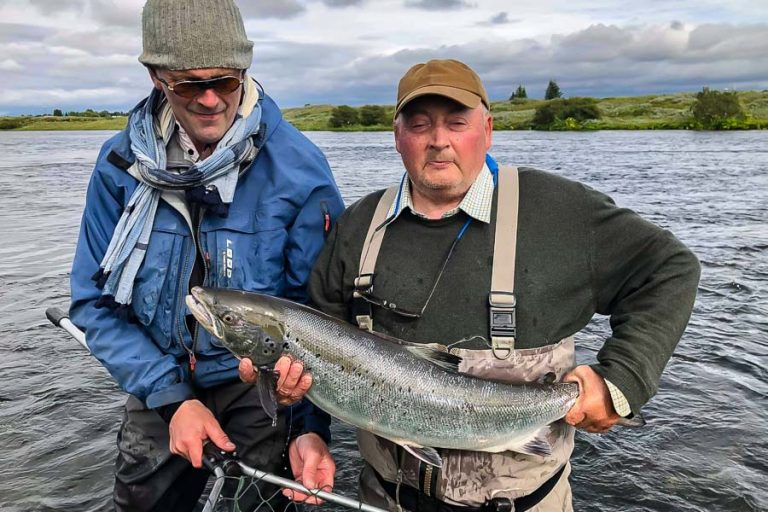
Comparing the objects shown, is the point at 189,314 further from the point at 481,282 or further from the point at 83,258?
the point at 481,282

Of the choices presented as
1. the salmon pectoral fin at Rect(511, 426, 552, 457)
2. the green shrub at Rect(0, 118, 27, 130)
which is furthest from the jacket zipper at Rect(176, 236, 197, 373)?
the green shrub at Rect(0, 118, 27, 130)

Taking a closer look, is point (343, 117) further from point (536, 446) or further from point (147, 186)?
point (536, 446)

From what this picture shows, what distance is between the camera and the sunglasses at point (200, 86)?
10.4 ft

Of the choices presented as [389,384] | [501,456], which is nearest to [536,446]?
[501,456]

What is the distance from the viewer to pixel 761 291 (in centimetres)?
971

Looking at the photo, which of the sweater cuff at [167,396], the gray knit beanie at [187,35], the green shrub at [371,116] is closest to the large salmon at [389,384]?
the sweater cuff at [167,396]

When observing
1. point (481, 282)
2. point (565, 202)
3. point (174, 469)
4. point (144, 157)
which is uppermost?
point (144, 157)

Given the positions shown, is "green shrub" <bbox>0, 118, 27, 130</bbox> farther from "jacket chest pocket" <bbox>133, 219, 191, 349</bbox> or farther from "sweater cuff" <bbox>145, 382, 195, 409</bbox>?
"sweater cuff" <bbox>145, 382, 195, 409</bbox>

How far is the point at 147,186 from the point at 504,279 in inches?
73.3

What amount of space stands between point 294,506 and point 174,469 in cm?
87

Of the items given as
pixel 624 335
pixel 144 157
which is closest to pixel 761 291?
pixel 624 335

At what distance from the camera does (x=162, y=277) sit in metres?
3.39

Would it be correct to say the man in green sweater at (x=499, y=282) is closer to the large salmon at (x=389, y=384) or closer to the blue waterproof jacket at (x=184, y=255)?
the large salmon at (x=389, y=384)

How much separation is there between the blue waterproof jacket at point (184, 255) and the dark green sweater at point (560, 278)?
1.86 feet
